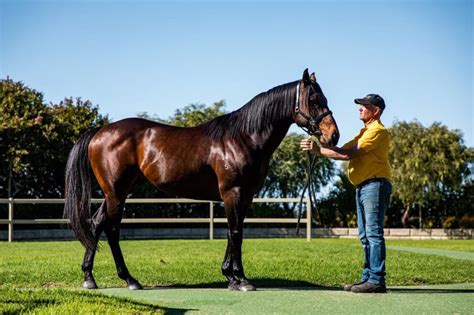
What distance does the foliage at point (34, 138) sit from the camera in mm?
21844

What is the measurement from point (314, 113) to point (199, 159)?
1.23 metres

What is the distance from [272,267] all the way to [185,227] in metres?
15.9

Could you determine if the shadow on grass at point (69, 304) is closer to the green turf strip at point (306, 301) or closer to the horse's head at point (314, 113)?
the green turf strip at point (306, 301)

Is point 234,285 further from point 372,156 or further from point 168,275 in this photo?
point 372,156

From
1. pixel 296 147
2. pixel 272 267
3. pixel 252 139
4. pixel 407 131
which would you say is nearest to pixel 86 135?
pixel 252 139

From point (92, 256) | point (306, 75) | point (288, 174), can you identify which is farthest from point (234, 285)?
point (288, 174)

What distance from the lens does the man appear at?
6.03m

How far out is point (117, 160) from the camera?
261 inches

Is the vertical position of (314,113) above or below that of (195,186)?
above

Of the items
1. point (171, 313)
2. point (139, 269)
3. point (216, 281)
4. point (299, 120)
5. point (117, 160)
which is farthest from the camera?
point (139, 269)

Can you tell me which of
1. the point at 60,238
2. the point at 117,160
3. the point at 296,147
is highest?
the point at 296,147

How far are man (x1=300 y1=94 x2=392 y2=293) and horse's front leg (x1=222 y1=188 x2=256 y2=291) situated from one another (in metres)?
0.82

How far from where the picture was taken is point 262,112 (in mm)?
6309

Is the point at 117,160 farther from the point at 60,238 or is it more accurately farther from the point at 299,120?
the point at 60,238
